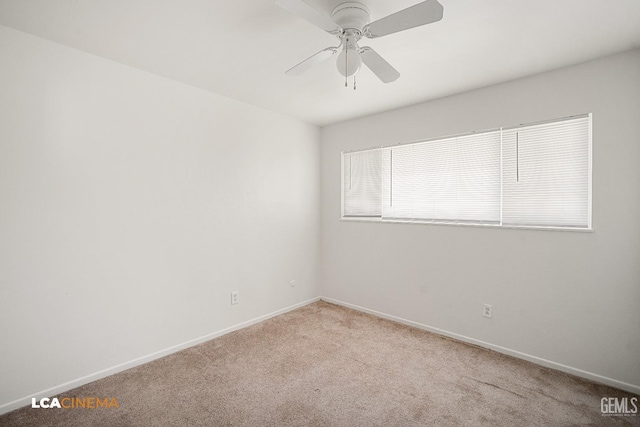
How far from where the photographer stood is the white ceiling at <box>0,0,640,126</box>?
175 cm

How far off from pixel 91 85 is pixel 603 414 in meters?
4.28

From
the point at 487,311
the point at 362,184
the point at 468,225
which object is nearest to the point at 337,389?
the point at 487,311

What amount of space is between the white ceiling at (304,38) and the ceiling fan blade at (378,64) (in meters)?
0.24

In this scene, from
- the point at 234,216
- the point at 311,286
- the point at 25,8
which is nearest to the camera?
the point at 25,8

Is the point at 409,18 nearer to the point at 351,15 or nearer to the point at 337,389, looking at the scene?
the point at 351,15

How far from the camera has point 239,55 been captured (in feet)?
7.55

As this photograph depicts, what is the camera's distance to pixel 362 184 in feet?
13.0

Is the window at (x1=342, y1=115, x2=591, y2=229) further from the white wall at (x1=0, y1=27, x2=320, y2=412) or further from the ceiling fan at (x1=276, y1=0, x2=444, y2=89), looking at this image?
the ceiling fan at (x1=276, y1=0, x2=444, y2=89)

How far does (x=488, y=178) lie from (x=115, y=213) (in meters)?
3.33

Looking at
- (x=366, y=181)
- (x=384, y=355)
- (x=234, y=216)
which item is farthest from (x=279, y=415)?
(x=366, y=181)

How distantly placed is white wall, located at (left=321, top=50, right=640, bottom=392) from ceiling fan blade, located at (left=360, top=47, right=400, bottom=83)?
1.45m

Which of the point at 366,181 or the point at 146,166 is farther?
the point at 366,181

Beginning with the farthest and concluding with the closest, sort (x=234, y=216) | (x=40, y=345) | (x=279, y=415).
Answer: (x=234, y=216) → (x=40, y=345) → (x=279, y=415)

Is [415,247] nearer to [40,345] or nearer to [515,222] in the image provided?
[515,222]
